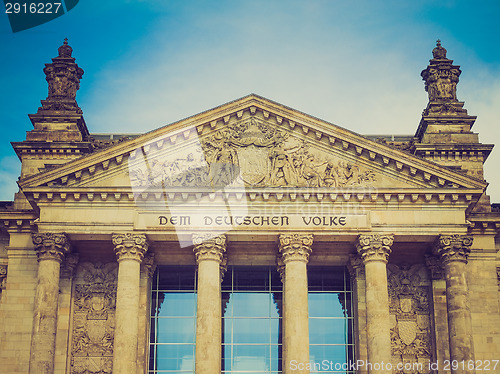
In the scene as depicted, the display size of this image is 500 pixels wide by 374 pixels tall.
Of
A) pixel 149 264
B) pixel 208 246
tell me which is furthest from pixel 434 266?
pixel 149 264

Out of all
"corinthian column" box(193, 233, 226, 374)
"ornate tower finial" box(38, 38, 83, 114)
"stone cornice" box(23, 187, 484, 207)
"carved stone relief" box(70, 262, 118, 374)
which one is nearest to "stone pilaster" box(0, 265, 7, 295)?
"carved stone relief" box(70, 262, 118, 374)

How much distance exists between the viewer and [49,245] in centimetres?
4009

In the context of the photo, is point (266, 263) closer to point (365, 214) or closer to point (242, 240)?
point (242, 240)

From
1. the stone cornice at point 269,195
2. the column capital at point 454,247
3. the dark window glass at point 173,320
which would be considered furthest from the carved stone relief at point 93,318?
the column capital at point 454,247

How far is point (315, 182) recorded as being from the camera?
41344 mm

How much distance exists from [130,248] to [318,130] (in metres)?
9.99

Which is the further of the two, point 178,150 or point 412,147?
point 412,147

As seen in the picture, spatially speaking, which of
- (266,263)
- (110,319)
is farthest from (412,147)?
(110,319)

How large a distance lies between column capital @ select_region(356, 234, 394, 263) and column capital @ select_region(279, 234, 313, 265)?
2.31m

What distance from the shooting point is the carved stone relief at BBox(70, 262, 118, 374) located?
4100cm

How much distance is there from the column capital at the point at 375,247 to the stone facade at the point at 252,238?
6 centimetres

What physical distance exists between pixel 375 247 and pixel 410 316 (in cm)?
421

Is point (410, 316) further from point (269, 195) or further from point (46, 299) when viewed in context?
point (46, 299)

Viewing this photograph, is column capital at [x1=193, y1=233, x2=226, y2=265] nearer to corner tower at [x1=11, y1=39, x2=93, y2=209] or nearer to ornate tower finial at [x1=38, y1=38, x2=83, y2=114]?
corner tower at [x1=11, y1=39, x2=93, y2=209]
